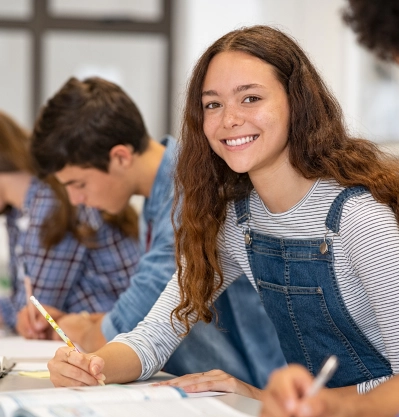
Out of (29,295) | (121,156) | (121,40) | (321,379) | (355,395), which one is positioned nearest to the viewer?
(321,379)

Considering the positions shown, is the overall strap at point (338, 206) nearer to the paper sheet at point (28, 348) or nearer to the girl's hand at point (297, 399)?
the girl's hand at point (297, 399)

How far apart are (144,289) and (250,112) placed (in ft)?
1.85

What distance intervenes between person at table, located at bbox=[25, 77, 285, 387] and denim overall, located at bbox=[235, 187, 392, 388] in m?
0.29

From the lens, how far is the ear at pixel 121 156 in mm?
2004

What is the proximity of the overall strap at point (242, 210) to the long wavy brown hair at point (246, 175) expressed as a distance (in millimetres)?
15

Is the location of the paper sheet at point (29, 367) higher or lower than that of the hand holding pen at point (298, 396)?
lower

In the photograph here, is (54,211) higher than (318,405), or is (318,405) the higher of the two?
(318,405)

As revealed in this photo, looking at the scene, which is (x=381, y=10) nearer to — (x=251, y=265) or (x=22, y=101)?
(x=251, y=265)

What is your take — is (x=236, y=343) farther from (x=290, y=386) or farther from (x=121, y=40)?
(x=121, y=40)

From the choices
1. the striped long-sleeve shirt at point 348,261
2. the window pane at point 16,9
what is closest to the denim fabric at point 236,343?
the striped long-sleeve shirt at point 348,261

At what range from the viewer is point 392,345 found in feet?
4.15

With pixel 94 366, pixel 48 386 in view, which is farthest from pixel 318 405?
pixel 48 386

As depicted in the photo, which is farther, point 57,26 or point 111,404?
point 57,26

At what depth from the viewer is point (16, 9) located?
191 inches
